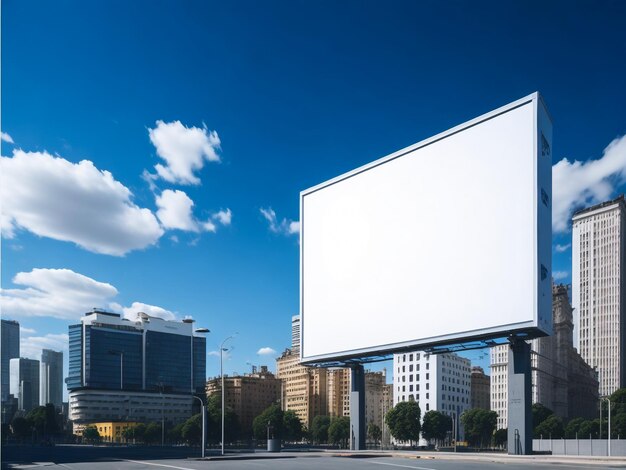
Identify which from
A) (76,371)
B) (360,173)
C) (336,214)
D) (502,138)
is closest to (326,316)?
(336,214)

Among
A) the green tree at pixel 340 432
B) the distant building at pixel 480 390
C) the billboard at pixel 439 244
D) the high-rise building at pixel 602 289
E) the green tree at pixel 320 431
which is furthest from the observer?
the distant building at pixel 480 390

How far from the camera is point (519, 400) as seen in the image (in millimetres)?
40562

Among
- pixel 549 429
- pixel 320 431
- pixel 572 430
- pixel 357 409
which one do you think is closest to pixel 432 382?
pixel 320 431

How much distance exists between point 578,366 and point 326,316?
129457mm

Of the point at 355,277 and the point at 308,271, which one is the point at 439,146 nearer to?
the point at 355,277

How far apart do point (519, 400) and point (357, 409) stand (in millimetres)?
18694

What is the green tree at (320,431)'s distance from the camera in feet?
443

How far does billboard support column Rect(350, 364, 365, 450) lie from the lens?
5596 centimetres

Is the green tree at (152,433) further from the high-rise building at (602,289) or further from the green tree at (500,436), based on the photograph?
the high-rise building at (602,289)

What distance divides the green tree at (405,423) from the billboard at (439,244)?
56.2 meters

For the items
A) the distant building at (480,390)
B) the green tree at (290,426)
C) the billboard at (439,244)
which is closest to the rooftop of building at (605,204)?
the distant building at (480,390)

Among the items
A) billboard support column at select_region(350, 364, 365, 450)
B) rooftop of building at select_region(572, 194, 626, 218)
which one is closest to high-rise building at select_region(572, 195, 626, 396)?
rooftop of building at select_region(572, 194, 626, 218)

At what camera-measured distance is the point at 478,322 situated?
41.8 metres

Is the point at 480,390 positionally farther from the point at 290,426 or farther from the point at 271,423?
the point at 271,423
